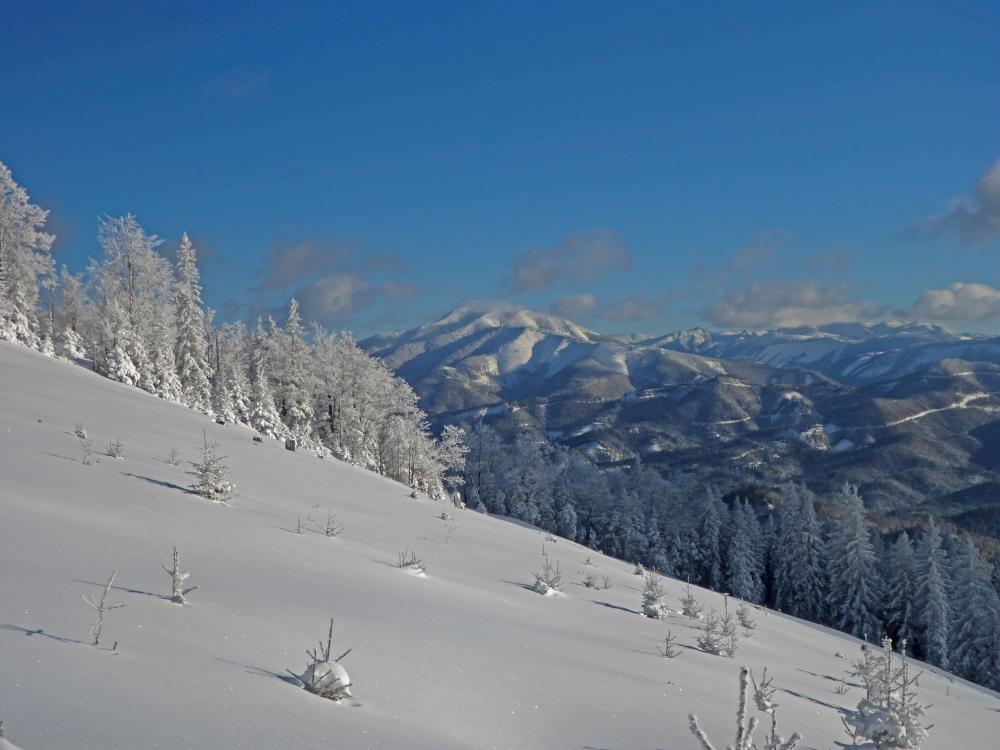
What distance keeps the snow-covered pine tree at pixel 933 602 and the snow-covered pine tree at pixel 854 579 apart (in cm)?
336

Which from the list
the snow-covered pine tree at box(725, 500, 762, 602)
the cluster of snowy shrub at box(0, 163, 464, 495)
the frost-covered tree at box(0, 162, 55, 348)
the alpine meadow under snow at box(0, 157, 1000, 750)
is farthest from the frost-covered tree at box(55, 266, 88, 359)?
the snow-covered pine tree at box(725, 500, 762, 602)

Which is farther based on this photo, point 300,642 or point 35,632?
point 300,642

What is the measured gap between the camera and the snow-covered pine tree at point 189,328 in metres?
41.2

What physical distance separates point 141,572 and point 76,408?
34.6 ft

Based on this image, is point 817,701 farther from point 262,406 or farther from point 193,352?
point 193,352

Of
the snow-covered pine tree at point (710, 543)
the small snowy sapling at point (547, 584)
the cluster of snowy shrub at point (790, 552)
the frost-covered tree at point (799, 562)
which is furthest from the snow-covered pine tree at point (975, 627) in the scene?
the small snowy sapling at point (547, 584)

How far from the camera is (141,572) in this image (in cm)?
580

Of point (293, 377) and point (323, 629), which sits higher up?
point (293, 377)

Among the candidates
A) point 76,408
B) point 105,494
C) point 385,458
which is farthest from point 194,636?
point 385,458

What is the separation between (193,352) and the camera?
4206 centimetres

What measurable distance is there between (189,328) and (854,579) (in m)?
53.6

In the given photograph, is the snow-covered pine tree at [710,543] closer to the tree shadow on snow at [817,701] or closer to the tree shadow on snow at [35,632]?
the tree shadow on snow at [817,701]

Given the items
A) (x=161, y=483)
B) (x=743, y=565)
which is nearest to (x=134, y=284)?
(x=161, y=483)

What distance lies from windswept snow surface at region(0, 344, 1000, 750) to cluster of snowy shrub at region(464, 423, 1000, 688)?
34354 mm
